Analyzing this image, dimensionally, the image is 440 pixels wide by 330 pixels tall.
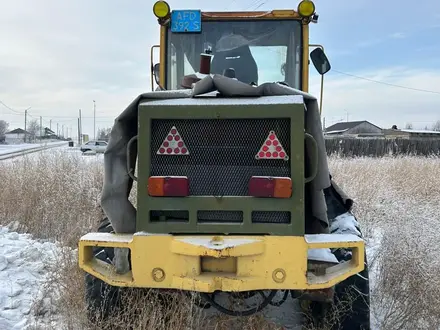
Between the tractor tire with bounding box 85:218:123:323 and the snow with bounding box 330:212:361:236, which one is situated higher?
the snow with bounding box 330:212:361:236

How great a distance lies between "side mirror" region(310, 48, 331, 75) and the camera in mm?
4062

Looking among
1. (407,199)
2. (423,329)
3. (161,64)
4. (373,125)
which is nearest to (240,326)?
(423,329)

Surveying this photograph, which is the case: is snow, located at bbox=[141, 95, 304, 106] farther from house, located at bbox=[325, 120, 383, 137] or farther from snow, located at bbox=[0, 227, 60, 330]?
house, located at bbox=[325, 120, 383, 137]

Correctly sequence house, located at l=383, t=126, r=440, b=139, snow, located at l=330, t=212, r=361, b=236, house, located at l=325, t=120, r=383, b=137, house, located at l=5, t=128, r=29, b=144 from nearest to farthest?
snow, located at l=330, t=212, r=361, b=236 < house, located at l=383, t=126, r=440, b=139 < house, located at l=325, t=120, r=383, b=137 < house, located at l=5, t=128, r=29, b=144

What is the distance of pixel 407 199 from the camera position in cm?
816

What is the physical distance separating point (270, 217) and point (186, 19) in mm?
2430

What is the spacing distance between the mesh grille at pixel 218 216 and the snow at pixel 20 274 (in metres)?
1.72

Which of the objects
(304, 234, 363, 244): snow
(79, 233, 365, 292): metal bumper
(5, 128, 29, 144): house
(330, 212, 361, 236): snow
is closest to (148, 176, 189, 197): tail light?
(79, 233, 365, 292): metal bumper

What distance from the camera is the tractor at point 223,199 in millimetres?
2445

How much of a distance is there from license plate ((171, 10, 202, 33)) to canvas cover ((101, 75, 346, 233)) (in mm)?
1608

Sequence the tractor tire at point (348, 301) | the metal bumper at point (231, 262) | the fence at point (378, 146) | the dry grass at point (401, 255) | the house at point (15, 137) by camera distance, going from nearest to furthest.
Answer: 1. the metal bumper at point (231, 262)
2. the tractor tire at point (348, 301)
3. the dry grass at point (401, 255)
4. the fence at point (378, 146)
5. the house at point (15, 137)

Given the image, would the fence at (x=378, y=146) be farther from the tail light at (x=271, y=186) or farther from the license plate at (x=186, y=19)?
the tail light at (x=271, y=186)

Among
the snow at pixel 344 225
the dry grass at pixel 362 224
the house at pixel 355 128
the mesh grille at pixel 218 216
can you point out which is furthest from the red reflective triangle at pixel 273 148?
the house at pixel 355 128

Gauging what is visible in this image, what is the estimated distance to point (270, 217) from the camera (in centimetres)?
257
